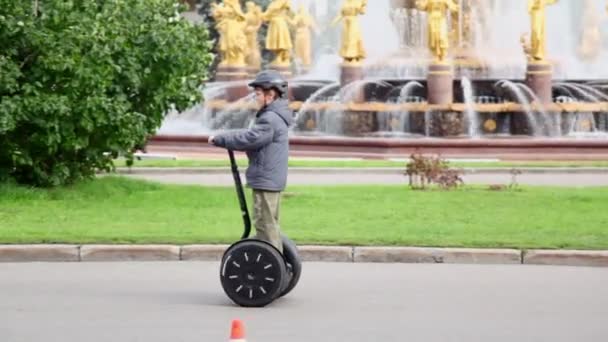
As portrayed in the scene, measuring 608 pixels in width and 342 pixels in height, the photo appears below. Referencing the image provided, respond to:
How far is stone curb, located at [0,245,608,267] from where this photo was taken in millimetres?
15039

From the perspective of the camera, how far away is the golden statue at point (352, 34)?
141 ft

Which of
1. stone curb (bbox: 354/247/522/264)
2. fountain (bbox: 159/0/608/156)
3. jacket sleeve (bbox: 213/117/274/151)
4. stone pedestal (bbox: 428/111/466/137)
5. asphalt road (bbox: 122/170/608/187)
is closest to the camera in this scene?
jacket sleeve (bbox: 213/117/274/151)

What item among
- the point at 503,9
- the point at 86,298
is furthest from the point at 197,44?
the point at 503,9

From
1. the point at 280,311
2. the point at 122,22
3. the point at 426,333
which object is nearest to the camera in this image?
the point at 426,333

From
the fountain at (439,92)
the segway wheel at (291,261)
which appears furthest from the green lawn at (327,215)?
the fountain at (439,92)

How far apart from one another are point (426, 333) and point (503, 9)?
46850mm

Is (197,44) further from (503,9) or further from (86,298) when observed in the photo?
(503,9)

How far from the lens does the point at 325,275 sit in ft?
46.5

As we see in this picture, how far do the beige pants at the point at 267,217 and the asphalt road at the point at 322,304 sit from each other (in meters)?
0.47

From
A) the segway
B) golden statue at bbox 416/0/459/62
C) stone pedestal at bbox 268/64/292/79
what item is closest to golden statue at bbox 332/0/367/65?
golden statue at bbox 416/0/459/62

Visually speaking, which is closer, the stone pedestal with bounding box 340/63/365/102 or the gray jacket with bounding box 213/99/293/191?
the gray jacket with bounding box 213/99/293/191

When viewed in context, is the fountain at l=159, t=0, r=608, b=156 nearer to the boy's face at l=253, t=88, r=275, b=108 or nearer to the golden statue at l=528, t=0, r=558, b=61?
the golden statue at l=528, t=0, r=558, b=61

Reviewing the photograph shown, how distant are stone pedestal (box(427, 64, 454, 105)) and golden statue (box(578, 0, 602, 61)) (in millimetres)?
18322

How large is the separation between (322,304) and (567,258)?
3214mm
